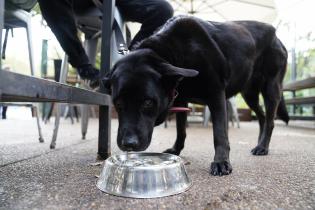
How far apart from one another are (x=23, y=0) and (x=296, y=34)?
23.4 ft

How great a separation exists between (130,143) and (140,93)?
26 centimetres

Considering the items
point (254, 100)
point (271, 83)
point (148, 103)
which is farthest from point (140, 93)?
point (254, 100)

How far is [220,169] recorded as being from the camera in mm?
1653

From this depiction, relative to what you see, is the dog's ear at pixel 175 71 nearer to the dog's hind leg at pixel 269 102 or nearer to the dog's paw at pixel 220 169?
the dog's paw at pixel 220 169

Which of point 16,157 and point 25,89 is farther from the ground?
point 25,89

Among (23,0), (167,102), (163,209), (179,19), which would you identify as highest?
(23,0)

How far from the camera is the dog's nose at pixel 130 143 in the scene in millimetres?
1483

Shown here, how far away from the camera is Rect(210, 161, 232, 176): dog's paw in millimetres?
1636

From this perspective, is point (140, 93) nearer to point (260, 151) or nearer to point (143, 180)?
point (143, 180)

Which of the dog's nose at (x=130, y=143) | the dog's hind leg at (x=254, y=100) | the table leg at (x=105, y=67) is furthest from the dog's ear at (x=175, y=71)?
the dog's hind leg at (x=254, y=100)

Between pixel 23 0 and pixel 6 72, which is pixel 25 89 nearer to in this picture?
pixel 6 72

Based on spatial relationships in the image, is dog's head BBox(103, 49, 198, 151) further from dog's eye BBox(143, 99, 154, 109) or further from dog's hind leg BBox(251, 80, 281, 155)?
dog's hind leg BBox(251, 80, 281, 155)

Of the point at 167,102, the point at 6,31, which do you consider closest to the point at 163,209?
the point at 167,102

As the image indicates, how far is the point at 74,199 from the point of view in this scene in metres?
1.18
